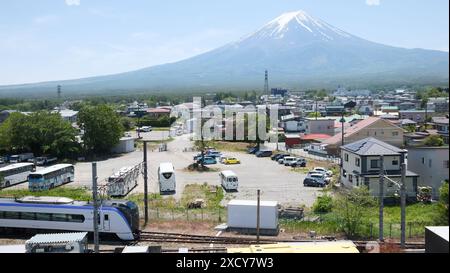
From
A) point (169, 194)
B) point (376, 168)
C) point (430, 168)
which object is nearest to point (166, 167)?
point (169, 194)

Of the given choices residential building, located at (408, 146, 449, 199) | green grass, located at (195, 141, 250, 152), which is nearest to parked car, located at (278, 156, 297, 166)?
green grass, located at (195, 141, 250, 152)

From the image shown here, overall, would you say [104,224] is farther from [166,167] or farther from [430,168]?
[430,168]

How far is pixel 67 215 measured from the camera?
7496 mm

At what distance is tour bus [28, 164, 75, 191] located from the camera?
11.6 metres

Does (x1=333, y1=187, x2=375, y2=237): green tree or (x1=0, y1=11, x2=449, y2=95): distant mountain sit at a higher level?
(x1=0, y1=11, x2=449, y2=95): distant mountain

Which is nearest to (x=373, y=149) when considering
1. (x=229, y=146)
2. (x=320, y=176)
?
(x=320, y=176)

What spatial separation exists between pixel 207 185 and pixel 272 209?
463 cm

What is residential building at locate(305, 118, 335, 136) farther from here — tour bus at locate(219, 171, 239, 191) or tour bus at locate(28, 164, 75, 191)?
tour bus at locate(28, 164, 75, 191)

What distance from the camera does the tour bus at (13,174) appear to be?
484 inches

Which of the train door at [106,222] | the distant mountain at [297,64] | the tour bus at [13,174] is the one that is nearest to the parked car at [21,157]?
the tour bus at [13,174]

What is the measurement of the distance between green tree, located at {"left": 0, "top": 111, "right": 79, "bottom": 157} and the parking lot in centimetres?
130

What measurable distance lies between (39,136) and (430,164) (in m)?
13.6

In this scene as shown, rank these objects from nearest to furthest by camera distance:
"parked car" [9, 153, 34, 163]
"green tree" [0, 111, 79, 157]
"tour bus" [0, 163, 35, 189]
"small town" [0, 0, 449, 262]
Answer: "small town" [0, 0, 449, 262] → "tour bus" [0, 163, 35, 189] → "parked car" [9, 153, 34, 163] → "green tree" [0, 111, 79, 157]
